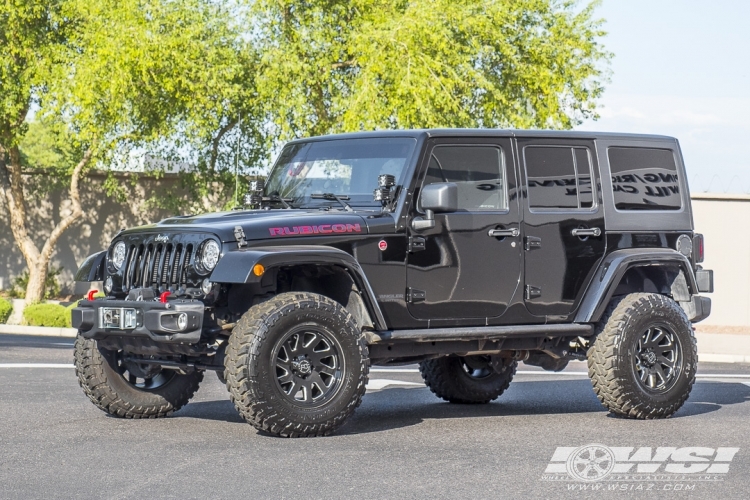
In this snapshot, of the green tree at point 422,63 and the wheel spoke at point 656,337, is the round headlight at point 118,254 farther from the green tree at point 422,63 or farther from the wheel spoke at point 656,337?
the green tree at point 422,63

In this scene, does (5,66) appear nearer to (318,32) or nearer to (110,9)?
(110,9)

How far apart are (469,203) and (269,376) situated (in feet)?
6.95

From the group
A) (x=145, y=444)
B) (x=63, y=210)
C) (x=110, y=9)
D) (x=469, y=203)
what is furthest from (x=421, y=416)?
(x=63, y=210)

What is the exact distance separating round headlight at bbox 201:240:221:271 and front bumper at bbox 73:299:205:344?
0.85ft

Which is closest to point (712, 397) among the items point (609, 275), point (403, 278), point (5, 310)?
point (609, 275)

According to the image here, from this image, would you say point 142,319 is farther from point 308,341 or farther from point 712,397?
point 712,397

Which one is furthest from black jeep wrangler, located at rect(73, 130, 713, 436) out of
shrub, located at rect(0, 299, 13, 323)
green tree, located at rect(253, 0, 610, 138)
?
shrub, located at rect(0, 299, 13, 323)

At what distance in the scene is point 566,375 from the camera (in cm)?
1380

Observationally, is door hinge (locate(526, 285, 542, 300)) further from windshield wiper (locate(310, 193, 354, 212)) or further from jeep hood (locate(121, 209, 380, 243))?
windshield wiper (locate(310, 193, 354, 212))

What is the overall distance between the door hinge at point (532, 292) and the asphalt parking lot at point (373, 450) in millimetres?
949

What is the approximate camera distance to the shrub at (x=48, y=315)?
70.5 feet

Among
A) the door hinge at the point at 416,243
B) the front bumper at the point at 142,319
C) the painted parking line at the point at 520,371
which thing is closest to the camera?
the front bumper at the point at 142,319

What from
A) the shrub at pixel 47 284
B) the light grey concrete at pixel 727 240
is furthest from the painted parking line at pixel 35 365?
the shrub at pixel 47 284

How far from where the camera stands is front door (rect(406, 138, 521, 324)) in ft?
28.2
